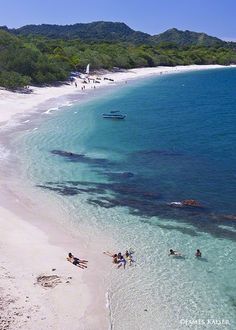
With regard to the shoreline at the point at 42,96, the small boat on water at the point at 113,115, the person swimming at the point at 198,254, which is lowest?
the person swimming at the point at 198,254

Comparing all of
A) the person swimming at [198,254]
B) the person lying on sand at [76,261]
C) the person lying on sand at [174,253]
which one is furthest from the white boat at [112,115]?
the person lying on sand at [76,261]

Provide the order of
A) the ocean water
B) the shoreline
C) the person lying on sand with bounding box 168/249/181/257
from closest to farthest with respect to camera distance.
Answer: the ocean water < the person lying on sand with bounding box 168/249/181/257 < the shoreline

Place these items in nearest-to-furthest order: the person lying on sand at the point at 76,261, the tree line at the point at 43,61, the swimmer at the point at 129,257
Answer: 1. the person lying on sand at the point at 76,261
2. the swimmer at the point at 129,257
3. the tree line at the point at 43,61

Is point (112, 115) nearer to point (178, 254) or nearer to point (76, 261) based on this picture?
point (178, 254)

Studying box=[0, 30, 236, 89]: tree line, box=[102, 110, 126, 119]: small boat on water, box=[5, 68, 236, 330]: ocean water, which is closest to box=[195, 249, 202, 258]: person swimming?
box=[5, 68, 236, 330]: ocean water

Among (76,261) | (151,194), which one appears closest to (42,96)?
(151,194)

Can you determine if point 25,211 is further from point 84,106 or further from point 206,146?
point 84,106

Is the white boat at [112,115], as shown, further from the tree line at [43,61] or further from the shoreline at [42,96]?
the tree line at [43,61]

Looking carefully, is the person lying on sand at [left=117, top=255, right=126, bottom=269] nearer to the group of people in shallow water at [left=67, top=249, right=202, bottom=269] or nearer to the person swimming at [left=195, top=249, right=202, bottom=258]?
the group of people in shallow water at [left=67, top=249, right=202, bottom=269]
